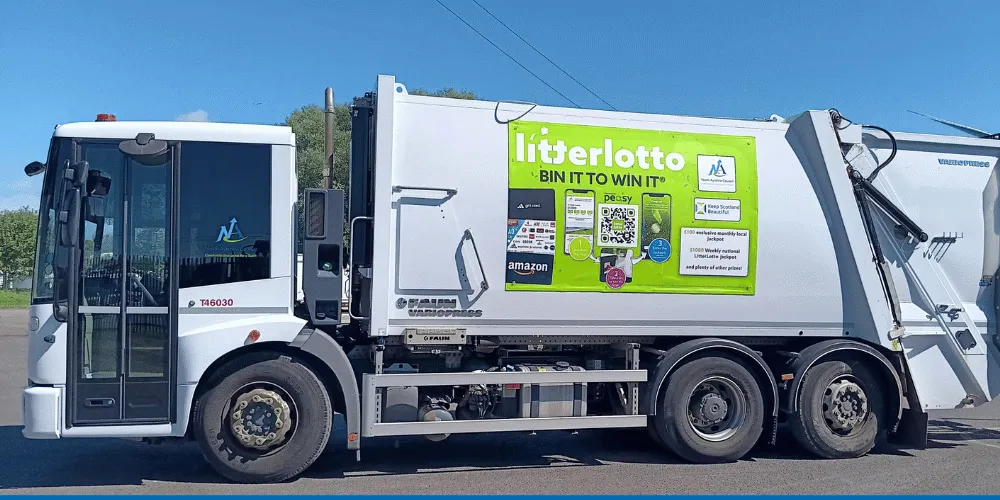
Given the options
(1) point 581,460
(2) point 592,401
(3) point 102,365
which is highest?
(3) point 102,365

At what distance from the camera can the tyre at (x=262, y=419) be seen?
6.26 meters

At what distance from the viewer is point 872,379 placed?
7.59 metres

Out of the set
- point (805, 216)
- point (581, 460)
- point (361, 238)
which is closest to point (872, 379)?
point (805, 216)

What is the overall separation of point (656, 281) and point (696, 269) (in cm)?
41

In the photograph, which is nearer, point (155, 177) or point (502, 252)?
point (155, 177)

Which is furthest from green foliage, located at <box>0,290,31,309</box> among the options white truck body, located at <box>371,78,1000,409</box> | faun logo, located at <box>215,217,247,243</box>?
white truck body, located at <box>371,78,1000,409</box>

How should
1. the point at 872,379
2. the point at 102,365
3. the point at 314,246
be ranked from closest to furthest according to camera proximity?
the point at 102,365 → the point at 314,246 → the point at 872,379

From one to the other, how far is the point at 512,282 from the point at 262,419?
93.4 inches

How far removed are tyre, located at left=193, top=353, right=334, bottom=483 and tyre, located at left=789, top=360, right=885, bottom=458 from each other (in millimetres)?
4422

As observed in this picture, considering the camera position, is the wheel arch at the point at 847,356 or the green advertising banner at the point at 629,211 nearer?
the green advertising banner at the point at 629,211

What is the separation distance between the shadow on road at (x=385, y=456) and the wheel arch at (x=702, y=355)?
604 mm

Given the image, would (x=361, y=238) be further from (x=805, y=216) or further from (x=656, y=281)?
(x=805, y=216)

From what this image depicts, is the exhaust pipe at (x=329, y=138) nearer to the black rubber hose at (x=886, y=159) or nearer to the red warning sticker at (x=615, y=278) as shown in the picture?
the red warning sticker at (x=615, y=278)

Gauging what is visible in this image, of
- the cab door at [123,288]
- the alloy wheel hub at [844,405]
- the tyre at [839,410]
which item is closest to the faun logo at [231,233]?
the cab door at [123,288]
